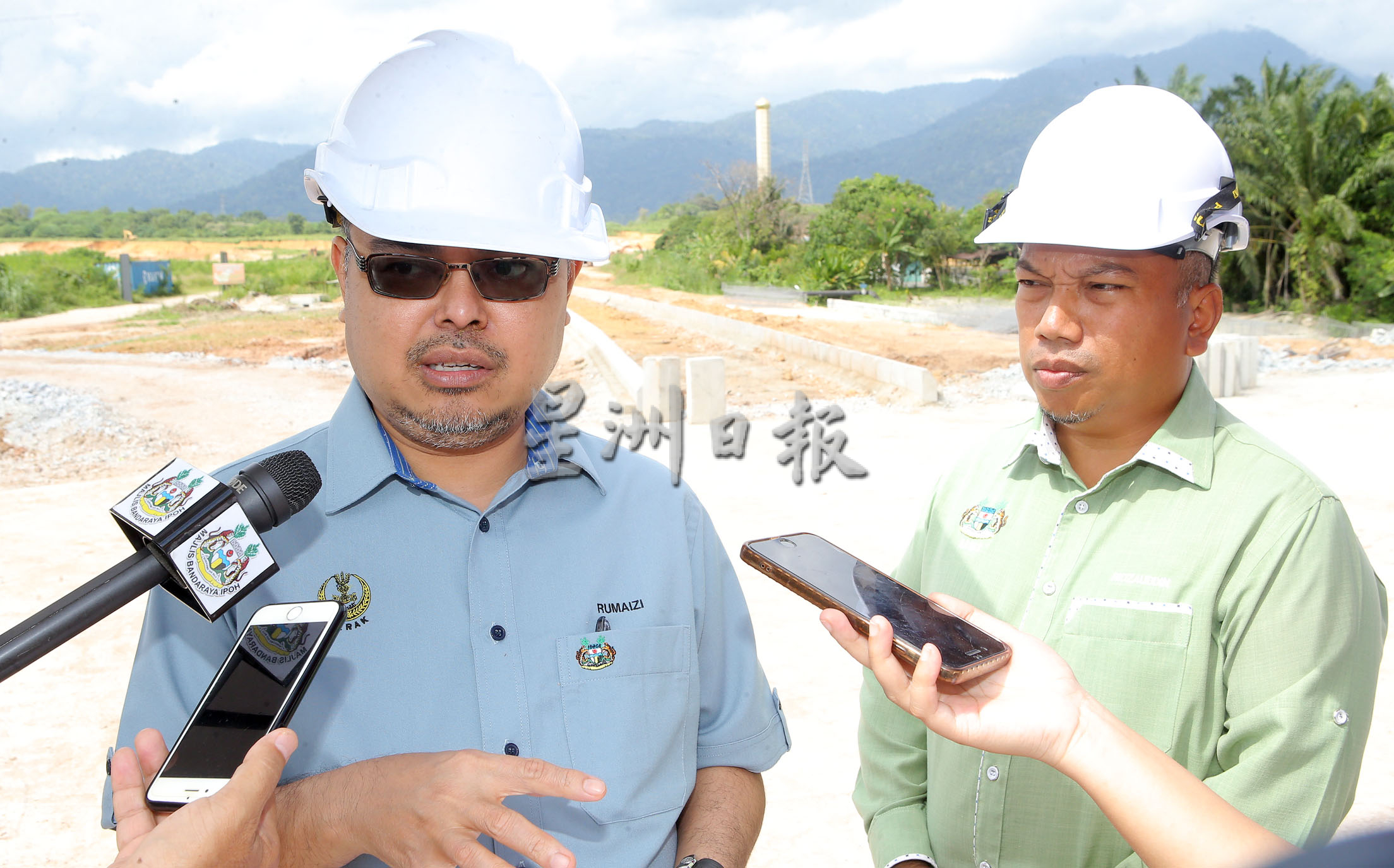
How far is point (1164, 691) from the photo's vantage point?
5.94ft

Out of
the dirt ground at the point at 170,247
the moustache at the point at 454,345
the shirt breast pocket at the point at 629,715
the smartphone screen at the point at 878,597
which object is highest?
the dirt ground at the point at 170,247

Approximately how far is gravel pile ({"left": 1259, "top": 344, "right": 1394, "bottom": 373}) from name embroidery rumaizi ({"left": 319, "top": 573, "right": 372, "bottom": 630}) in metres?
17.7

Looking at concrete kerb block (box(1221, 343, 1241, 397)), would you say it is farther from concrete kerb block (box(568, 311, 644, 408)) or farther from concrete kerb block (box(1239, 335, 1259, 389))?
concrete kerb block (box(568, 311, 644, 408))

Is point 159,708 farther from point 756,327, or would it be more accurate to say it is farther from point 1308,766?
point 756,327

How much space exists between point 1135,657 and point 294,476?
1537 mm

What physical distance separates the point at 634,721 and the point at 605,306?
36143 millimetres

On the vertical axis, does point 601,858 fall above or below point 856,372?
above

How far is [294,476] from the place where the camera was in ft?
4.42

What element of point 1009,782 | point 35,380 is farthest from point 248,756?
point 35,380

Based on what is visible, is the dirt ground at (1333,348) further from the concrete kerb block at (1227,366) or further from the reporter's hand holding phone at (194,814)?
the reporter's hand holding phone at (194,814)

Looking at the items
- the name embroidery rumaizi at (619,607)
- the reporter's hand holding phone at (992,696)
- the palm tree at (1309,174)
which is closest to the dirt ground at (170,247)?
the palm tree at (1309,174)

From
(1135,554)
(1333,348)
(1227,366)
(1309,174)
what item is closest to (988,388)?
(1227,366)

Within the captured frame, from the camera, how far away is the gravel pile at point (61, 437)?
1180cm

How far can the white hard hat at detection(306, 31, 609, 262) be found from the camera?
1800 millimetres
